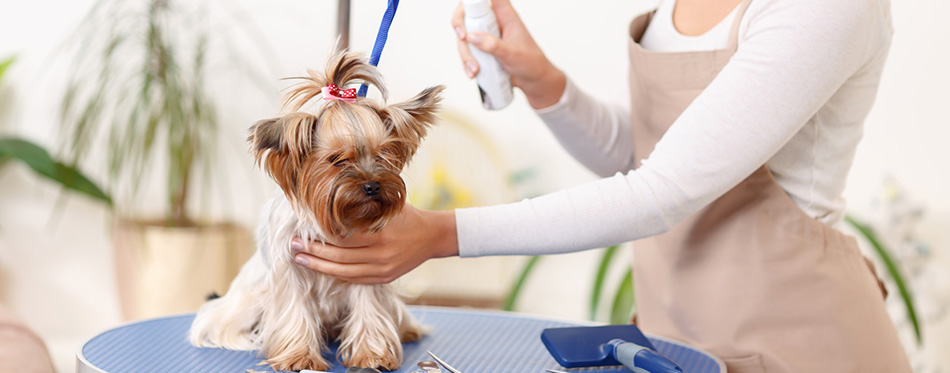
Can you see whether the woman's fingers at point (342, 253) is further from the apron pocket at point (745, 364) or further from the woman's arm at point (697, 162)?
the apron pocket at point (745, 364)

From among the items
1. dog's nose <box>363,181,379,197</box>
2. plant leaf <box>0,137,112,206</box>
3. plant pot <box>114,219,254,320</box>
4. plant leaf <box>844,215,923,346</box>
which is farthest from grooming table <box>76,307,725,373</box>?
plant leaf <box>0,137,112,206</box>

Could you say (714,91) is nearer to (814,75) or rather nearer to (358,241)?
(814,75)

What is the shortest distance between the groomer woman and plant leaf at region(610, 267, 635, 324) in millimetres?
1212

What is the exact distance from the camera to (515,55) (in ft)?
4.23

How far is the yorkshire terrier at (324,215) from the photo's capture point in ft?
3.12

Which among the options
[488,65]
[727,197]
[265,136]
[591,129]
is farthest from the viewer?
[591,129]

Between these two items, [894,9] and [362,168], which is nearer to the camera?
[362,168]

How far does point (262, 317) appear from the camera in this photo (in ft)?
3.59

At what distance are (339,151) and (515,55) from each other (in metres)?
0.43

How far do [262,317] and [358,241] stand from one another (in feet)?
0.66

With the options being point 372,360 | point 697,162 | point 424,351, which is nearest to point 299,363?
point 372,360

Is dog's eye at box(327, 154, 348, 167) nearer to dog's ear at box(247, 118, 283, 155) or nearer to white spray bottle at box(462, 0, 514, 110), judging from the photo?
dog's ear at box(247, 118, 283, 155)

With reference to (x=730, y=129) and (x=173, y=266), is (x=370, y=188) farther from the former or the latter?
(x=173, y=266)

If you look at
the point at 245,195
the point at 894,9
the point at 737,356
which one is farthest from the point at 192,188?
the point at 894,9
